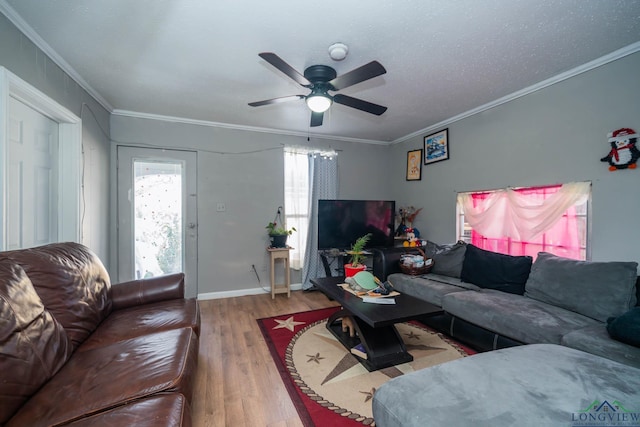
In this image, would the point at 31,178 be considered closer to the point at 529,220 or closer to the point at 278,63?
the point at 278,63

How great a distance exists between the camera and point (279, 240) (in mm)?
3785

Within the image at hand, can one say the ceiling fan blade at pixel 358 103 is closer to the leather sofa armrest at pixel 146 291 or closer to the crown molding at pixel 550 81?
the crown molding at pixel 550 81

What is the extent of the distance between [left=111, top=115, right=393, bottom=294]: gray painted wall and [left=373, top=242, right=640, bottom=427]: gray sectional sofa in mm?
2081

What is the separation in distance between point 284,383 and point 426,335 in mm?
1449

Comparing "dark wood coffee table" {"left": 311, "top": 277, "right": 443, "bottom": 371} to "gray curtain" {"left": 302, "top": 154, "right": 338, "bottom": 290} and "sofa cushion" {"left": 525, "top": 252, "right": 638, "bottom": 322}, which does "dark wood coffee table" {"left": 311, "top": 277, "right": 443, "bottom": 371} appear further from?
"gray curtain" {"left": 302, "top": 154, "right": 338, "bottom": 290}

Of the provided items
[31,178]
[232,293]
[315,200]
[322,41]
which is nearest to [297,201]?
[315,200]

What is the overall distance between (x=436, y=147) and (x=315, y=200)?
6.32ft

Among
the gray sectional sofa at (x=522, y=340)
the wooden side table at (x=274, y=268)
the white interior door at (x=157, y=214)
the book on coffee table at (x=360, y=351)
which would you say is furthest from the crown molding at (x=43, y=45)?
the book on coffee table at (x=360, y=351)

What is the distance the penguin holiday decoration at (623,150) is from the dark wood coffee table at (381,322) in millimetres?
1816

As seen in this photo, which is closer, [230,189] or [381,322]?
[381,322]

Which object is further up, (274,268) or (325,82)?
(325,82)

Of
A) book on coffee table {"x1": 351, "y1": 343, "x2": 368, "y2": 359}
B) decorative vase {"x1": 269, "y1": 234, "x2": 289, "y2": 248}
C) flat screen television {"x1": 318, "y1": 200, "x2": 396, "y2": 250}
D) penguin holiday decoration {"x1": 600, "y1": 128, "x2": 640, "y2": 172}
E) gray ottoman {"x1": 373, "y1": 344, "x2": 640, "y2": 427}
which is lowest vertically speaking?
book on coffee table {"x1": 351, "y1": 343, "x2": 368, "y2": 359}

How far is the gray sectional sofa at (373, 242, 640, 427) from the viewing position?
1016 millimetres

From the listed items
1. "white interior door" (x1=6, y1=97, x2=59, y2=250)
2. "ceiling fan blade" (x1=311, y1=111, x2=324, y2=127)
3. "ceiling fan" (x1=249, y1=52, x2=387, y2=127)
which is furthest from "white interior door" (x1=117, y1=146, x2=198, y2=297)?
"ceiling fan" (x1=249, y1=52, x2=387, y2=127)
